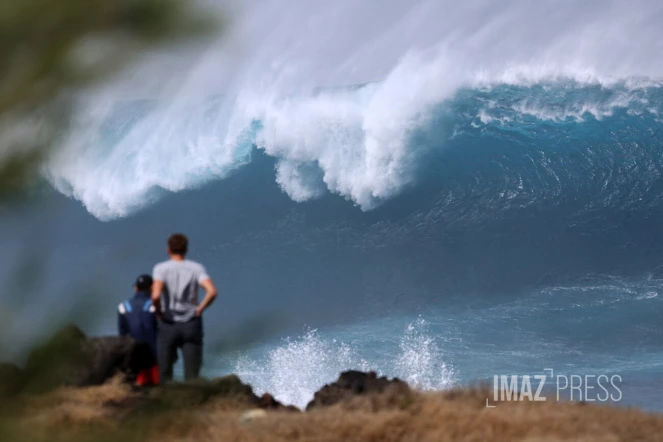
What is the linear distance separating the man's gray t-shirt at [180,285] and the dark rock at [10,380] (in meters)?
3.24

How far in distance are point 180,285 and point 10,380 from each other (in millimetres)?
3273

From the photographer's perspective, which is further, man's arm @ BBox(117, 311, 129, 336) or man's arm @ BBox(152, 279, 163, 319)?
man's arm @ BBox(117, 311, 129, 336)

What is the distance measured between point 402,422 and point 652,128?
1741 centimetres

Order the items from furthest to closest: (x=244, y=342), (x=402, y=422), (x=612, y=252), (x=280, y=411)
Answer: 1. (x=612, y=252)
2. (x=280, y=411)
3. (x=402, y=422)
4. (x=244, y=342)

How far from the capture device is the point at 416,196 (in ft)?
62.6

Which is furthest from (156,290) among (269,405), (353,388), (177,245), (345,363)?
(345,363)

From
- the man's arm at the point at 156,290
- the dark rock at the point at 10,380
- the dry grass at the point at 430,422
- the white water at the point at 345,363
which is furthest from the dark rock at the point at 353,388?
the dark rock at the point at 10,380

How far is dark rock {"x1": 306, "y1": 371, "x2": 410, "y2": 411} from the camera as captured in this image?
17.5ft

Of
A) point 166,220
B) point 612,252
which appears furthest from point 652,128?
point 166,220

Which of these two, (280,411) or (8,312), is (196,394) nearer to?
(8,312)

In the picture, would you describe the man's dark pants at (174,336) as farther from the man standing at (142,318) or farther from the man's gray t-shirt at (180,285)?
the man standing at (142,318)

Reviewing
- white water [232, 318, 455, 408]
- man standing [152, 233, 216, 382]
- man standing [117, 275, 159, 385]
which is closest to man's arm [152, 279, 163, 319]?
man standing [152, 233, 216, 382]

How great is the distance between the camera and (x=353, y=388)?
18.2 ft

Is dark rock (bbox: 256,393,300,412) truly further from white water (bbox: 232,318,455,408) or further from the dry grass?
white water (bbox: 232,318,455,408)
